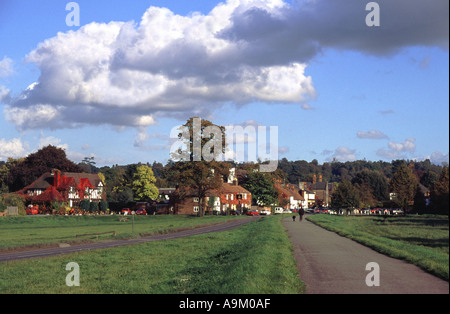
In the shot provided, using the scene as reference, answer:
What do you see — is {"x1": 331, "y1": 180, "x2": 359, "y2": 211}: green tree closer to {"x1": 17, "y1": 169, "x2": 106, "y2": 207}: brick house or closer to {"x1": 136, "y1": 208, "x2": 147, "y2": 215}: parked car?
{"x1": 136, "y1": 208, "x2": 147, "y2": 215}: parked car

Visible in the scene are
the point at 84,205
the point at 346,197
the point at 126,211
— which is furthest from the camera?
the point at 126,211

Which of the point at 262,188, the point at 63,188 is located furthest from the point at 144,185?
Answer: the point at 63,188

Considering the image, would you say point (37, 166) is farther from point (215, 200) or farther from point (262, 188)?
point (262, 188)

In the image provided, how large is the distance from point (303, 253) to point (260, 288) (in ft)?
30.4

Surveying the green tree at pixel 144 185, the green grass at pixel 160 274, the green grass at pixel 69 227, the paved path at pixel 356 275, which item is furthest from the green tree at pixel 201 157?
the paved path at pixel 356 275

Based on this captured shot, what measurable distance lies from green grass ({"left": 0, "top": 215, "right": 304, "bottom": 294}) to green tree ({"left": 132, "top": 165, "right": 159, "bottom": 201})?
333 ft

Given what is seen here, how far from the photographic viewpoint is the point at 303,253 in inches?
799

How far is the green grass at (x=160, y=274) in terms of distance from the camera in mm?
12648

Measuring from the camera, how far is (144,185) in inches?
4983

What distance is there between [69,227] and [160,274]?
45.7 meters

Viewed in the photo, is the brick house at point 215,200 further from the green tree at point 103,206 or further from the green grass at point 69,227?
the green tree at point 103,206
